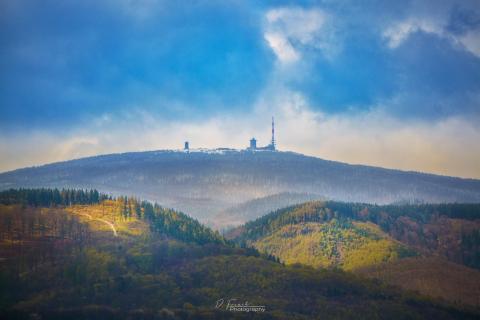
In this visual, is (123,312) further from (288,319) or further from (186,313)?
(288,319)

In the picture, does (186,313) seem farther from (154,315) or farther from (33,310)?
(33,310)

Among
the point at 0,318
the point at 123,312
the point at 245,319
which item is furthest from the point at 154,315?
the point at 0,318

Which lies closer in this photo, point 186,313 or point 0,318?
point 0,318

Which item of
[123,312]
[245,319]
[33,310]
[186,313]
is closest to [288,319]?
[245,319]

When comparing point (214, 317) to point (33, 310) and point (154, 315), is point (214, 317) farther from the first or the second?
point (33, 310)

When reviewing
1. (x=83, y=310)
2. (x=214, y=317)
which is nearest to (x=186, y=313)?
(x=214, y=317)

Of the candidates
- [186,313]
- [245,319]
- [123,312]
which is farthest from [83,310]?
[245,319]
